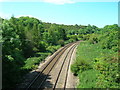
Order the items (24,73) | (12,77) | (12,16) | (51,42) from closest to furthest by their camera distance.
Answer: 1. (12,77)
2. (24,73)
3. (12,16)
4. (51,42)

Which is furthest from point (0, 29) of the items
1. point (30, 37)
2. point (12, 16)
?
point (30, 37)

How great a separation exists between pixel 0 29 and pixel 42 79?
28.8 ft

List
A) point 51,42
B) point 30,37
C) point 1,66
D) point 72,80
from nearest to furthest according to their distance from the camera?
1. point 1,66
2. point 72,80
3. point 30,37
4. point 51,42

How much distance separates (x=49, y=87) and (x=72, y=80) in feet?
12.7

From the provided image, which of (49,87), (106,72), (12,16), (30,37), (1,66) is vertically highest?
(12,16)

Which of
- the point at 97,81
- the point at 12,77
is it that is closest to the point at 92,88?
the point at 97,81

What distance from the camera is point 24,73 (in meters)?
22.7

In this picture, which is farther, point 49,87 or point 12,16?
point 12,16

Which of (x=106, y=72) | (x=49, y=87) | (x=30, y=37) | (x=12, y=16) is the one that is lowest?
(x=49, y=87)

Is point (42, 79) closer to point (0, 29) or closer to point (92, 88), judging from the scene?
point (92, 88)

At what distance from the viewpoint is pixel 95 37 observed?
6075 cm

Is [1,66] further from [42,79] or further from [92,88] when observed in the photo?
[92,88]

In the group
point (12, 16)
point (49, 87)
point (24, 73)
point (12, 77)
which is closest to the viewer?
point (12, 77)

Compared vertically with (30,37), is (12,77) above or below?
below
